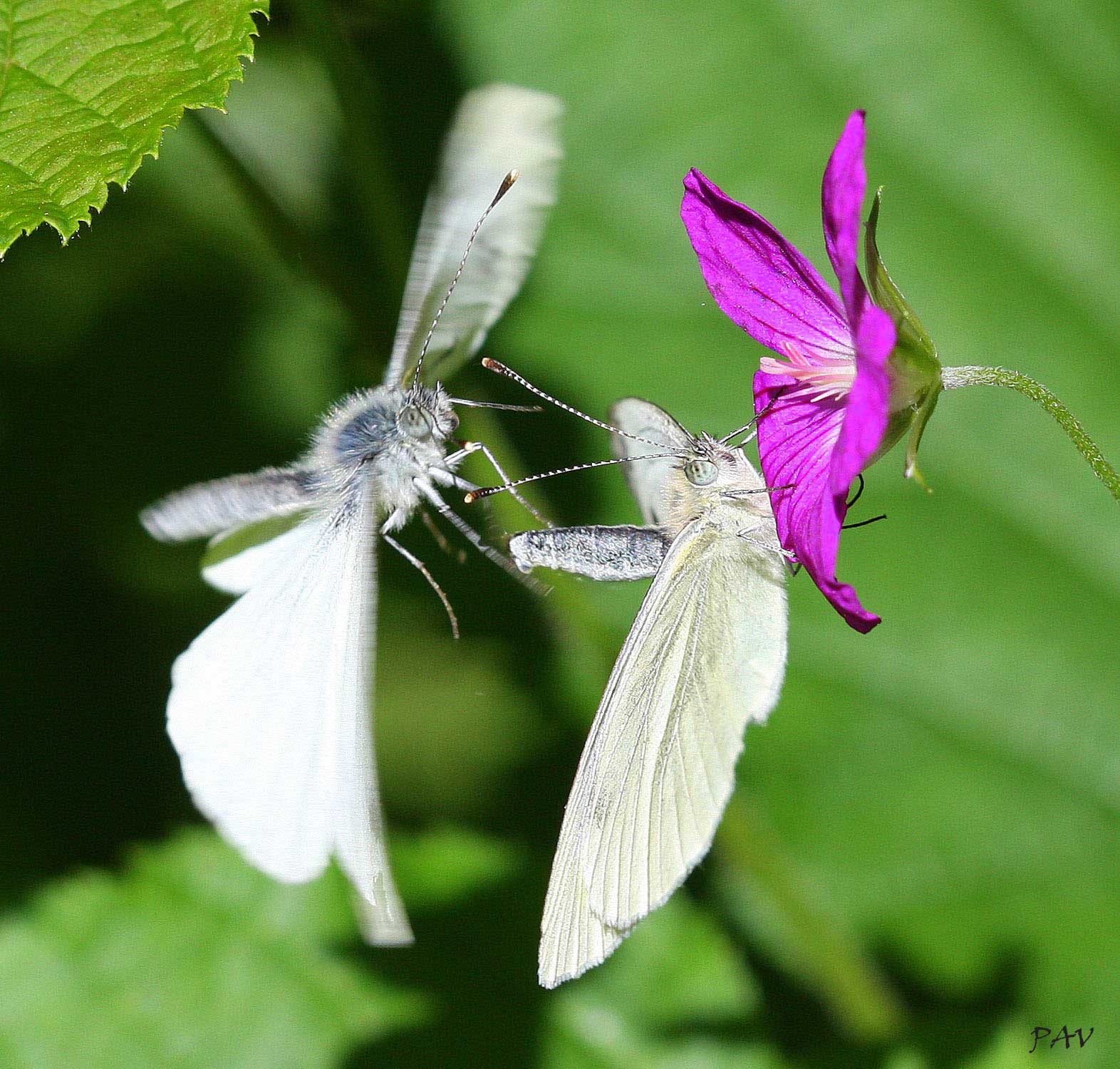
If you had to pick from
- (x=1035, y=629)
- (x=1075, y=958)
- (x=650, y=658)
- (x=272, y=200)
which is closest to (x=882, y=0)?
(x=1035, y=629)

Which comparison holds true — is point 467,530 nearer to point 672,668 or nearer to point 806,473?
point 672,668

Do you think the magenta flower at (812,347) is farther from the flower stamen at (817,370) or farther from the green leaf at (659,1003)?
the green leaf at (659,1003)

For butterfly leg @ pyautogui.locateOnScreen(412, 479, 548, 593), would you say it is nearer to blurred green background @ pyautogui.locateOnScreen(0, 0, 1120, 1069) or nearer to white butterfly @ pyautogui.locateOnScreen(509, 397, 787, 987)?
white butterfly @ pyautogui.locateOnScreen(509, 397, 787, 987)

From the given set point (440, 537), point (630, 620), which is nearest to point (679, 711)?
point (440, 537)

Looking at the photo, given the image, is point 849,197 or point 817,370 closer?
point 849,197

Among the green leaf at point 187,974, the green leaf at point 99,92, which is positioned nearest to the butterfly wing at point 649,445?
the green leaf at point 99,92

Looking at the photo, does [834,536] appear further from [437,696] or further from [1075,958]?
[437,696]
